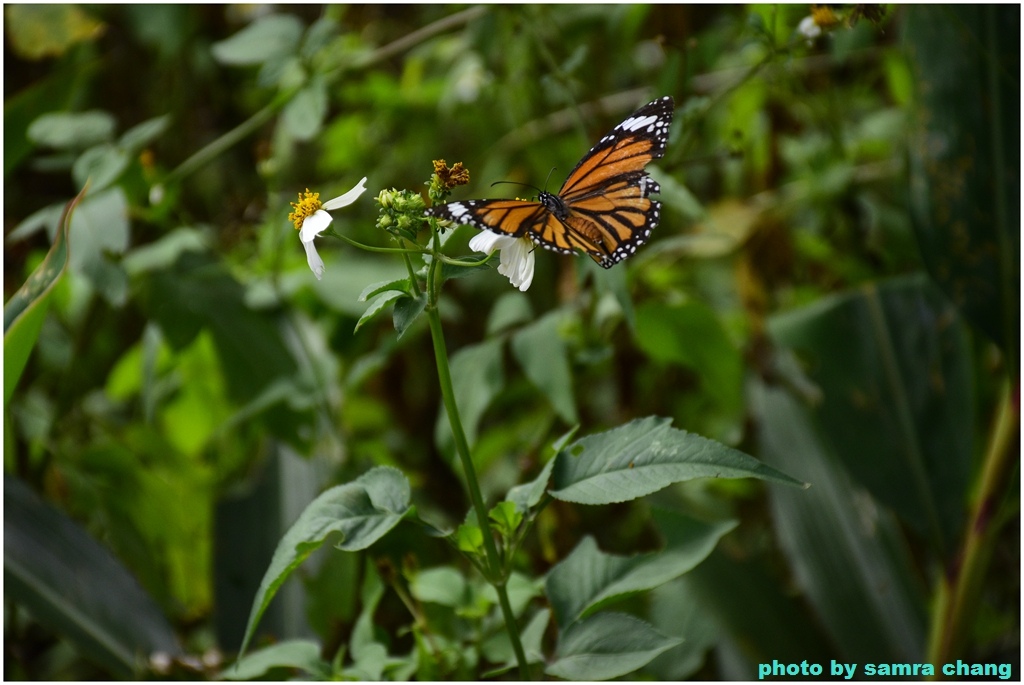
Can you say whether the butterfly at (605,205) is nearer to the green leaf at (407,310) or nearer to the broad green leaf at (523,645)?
the green leaf at (407,310)

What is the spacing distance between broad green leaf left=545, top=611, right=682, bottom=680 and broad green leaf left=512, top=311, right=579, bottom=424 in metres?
0.25

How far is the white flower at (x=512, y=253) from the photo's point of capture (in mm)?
480

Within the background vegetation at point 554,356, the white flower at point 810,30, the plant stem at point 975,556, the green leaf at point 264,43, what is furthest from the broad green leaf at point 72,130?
the plant stem at point 975,556

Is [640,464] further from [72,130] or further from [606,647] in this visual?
[72,130]

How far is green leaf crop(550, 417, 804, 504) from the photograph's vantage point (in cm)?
47

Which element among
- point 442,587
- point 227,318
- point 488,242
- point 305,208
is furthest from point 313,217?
point 227,318

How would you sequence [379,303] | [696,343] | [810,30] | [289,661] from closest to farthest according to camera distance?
[379,303] < [289,661] < [810,30] < [696,343]

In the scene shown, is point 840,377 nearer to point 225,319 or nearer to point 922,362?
point 922,362

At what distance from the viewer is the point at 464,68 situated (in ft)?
4.08

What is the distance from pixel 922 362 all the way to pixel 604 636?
2.41 feet

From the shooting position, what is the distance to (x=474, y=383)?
2.73ft

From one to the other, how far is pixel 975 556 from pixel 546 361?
55 cm

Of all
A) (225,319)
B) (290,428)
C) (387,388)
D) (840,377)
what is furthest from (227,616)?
(840,377)

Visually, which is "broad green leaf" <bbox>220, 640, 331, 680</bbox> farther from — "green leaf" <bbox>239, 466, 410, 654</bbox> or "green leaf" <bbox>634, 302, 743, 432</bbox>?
"green leaf" <bbox>634, 302, 743, 432</bbox>
